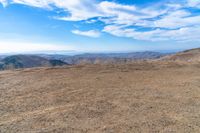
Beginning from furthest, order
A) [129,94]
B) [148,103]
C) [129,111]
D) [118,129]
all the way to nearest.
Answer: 1. [129,94]
2. [148,103]
3. [129,111]
4. [118,129]

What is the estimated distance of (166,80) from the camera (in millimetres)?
11031

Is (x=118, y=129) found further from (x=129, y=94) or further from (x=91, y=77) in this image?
(x=91, y=77)

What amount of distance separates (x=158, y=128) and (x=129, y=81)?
579cm

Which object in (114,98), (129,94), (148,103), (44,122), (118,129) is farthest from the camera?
(129,94)

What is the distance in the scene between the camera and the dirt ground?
530 cm

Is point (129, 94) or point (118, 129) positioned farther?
point (129, 94)

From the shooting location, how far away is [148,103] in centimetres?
719

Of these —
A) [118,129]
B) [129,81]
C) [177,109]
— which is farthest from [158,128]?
[129,81]

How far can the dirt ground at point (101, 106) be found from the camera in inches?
209

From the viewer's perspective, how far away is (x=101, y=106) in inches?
272

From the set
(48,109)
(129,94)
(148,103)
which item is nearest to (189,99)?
(148,103)

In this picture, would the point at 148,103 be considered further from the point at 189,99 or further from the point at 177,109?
the point at 189,99

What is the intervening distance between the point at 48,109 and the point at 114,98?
2611 mm

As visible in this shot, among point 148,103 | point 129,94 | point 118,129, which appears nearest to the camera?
point 118,129
